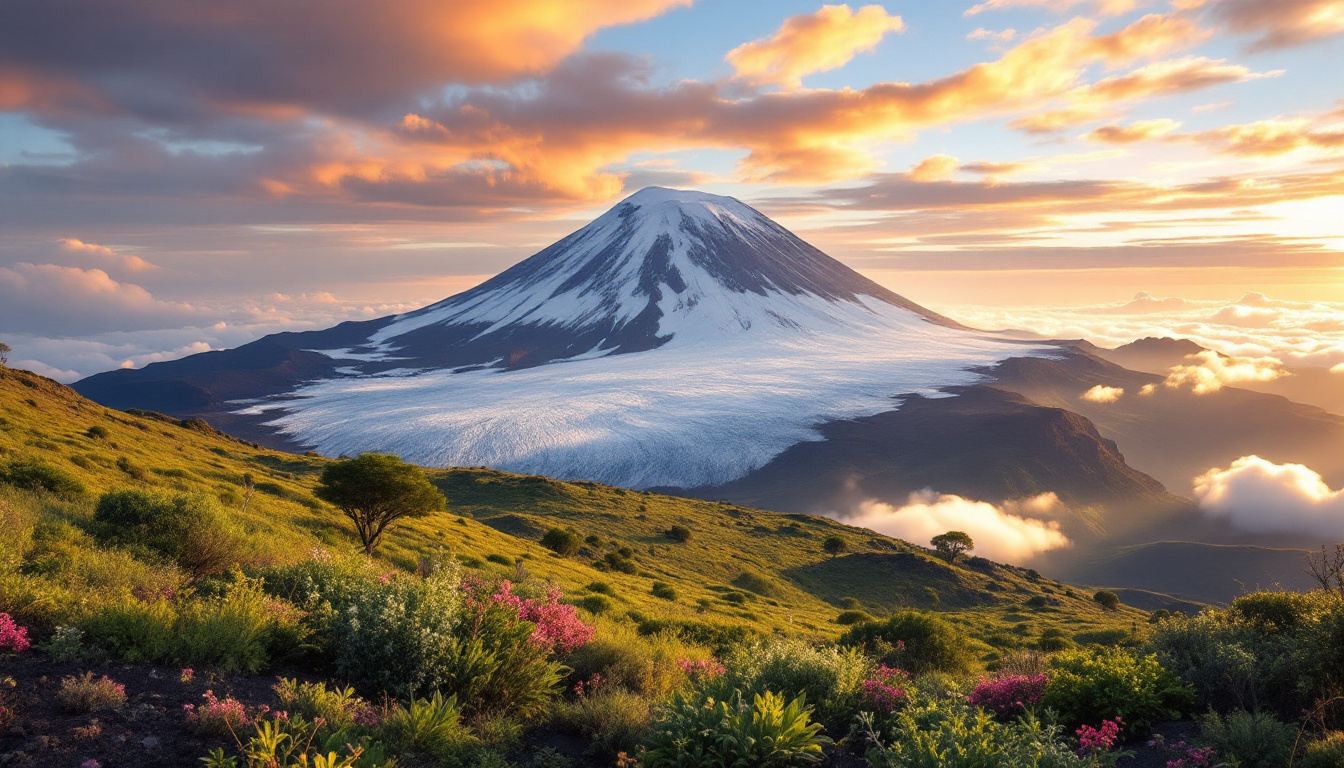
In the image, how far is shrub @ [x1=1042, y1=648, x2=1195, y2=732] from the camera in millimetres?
10727

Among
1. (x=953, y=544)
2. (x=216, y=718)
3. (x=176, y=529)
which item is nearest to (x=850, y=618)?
(x=176, y=529)

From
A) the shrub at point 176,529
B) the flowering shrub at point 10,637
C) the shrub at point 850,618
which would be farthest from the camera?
the shrub at point 850,618

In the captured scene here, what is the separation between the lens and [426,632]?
1016 cm

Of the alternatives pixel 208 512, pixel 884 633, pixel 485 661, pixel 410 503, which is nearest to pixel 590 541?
pixel 410 503

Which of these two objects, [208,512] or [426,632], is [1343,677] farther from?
[208,512]

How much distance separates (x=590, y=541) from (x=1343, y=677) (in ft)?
A: 191

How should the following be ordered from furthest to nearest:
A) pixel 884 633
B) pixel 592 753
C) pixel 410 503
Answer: pixel 410 503
pixel 884 633
pixel 592 753

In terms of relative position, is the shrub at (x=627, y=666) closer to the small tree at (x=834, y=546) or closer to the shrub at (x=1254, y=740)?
the shrub at (x=1254, y=740)

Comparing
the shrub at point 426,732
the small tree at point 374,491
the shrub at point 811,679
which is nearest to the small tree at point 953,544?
the small tree at point 374,491

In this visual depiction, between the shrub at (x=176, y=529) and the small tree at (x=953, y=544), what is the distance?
333ft

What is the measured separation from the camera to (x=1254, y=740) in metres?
9.05

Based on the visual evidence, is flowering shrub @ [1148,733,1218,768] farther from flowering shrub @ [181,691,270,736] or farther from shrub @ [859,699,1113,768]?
flowering shrub @ [181,691,270,736]

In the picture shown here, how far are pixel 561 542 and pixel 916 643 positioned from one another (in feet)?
126

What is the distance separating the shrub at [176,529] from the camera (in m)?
14.4
